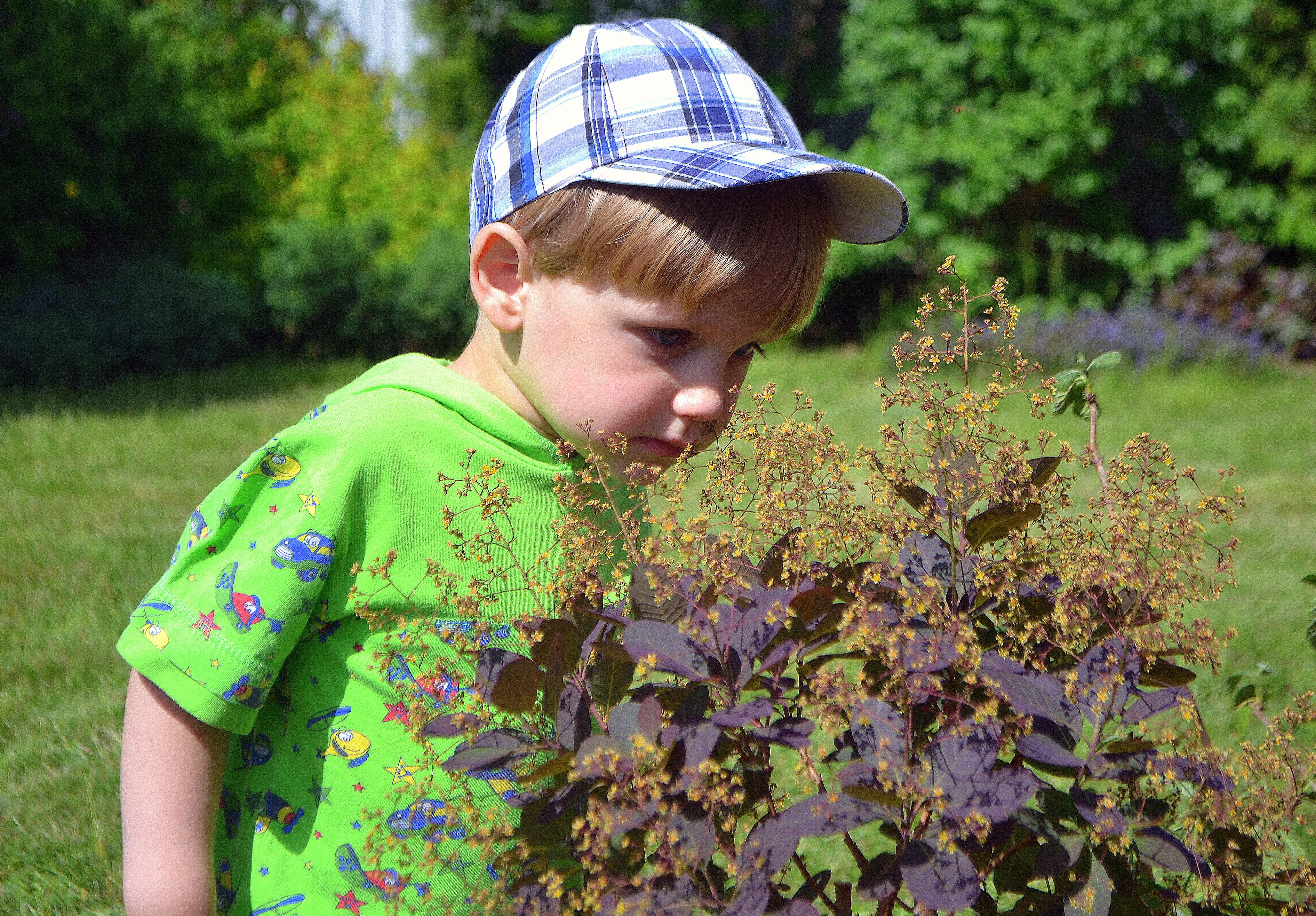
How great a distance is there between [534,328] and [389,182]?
7950mm

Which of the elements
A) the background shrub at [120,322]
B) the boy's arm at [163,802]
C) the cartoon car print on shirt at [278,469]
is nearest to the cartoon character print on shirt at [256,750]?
the boy's arm at [163,802]

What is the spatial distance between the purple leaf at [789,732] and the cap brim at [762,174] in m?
0.78

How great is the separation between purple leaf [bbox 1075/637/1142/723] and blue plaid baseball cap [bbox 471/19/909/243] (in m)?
0.77

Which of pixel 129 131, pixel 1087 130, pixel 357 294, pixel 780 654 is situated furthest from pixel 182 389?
pixel 1087 130

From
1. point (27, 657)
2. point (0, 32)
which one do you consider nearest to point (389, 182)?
point (0, 32)

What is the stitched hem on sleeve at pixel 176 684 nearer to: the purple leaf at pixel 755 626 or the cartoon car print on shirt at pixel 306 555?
the cartoon car print on shirt at pixel 306 555

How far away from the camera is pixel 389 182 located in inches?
348

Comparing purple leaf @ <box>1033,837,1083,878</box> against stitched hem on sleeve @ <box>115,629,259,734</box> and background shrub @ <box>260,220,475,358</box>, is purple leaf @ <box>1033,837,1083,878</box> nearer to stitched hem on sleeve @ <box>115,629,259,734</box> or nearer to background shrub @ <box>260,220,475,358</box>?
stitched hem on sleeve @ <box>115,629,259,734</box>

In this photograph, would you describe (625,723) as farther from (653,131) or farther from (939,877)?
(653,131)

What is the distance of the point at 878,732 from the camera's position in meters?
0.86

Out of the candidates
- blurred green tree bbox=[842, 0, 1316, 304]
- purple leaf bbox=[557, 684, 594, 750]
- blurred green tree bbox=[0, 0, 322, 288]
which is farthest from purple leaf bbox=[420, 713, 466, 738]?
blurred green tree bbox=[842, 0, 1316, 304]

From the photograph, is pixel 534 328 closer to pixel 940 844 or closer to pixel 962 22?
pixel 940 844

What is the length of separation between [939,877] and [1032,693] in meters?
0.19

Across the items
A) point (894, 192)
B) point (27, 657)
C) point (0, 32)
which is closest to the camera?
point (894, 192)
